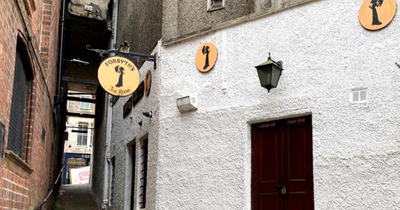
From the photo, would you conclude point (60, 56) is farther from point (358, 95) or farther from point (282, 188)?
point (358, 95)

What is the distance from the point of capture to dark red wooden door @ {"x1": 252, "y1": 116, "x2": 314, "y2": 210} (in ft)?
22.7

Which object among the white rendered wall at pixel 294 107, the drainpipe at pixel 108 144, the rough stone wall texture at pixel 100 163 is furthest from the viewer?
the rough stone wall texture at pixel 100 163

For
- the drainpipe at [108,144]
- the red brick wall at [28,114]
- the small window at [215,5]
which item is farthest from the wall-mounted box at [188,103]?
the drainpipe at [108,144]

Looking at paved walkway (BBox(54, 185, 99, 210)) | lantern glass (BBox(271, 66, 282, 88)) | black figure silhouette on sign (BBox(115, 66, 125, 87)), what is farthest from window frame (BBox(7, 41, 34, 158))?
paved walkway (BBox(54, 185, 99, 210))

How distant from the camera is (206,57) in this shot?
331 inches

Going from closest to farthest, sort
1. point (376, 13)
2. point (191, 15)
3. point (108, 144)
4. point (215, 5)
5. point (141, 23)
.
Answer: point (376, 13), point (215, 5), point (191, 15), point (141, 23), point (108, 144)

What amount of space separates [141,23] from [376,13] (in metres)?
6.29

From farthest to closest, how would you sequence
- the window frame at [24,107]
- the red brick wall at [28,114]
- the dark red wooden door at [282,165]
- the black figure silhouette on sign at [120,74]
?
1. the black figure silhouette on sign at [120,74]
2. the dark red wooden door at [282,165]
3. the window frame at [24,107]
4. the red brick wall at [28,114]

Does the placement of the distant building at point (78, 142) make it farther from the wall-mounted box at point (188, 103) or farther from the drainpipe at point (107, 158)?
the wall-mounted box at point (188, 103)

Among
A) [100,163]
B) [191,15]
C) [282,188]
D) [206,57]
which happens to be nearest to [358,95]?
[282,188]

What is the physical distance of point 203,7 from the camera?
937cm

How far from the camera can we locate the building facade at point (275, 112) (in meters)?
6.25

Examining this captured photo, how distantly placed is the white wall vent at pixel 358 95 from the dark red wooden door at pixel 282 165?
30.5 inches

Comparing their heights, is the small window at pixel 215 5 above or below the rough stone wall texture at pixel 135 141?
above
